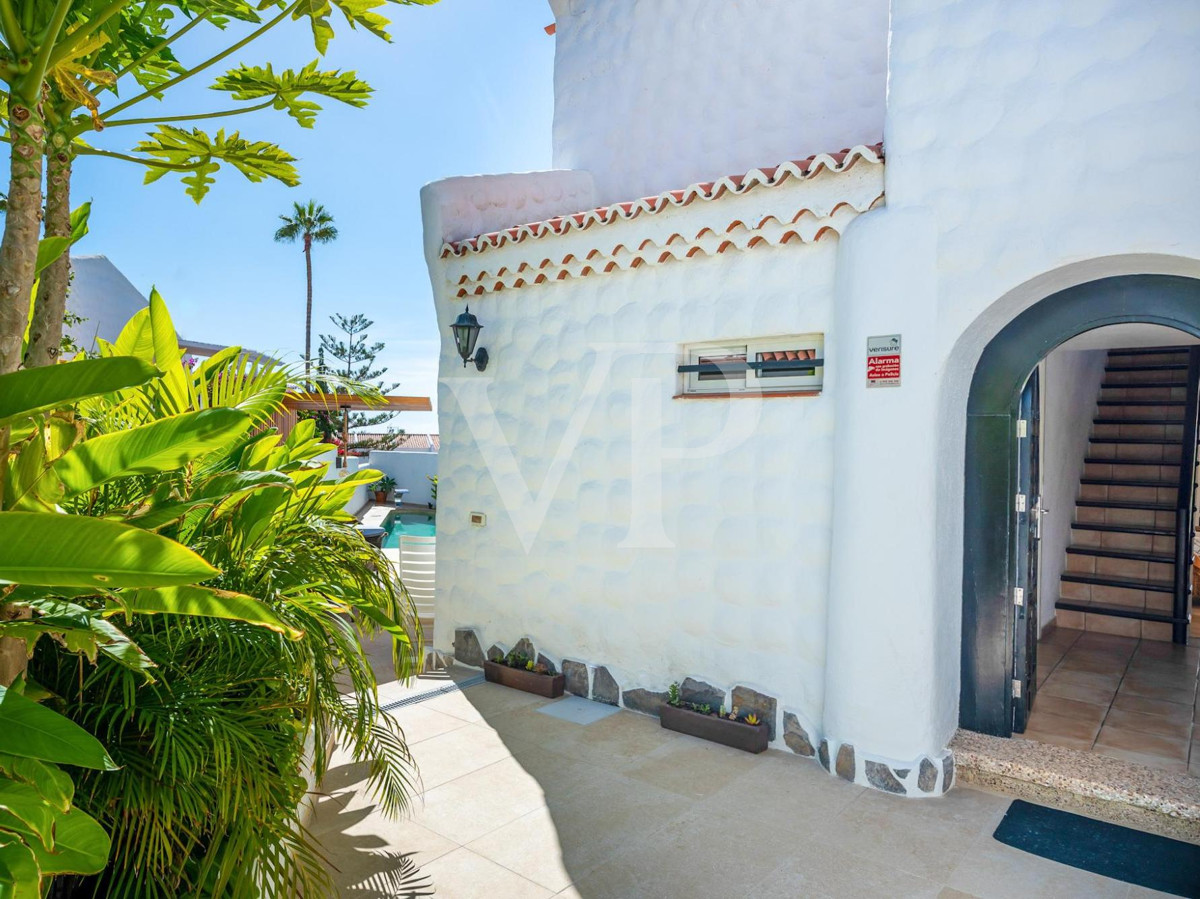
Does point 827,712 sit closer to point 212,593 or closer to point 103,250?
point 212,593

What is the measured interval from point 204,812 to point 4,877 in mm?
671

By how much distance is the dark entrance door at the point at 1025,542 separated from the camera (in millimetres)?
4668

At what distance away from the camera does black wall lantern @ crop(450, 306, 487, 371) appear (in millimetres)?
6539

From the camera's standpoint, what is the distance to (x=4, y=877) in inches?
61.6

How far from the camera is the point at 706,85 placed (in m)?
7.21

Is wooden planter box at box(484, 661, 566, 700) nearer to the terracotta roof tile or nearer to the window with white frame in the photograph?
the window with white frame

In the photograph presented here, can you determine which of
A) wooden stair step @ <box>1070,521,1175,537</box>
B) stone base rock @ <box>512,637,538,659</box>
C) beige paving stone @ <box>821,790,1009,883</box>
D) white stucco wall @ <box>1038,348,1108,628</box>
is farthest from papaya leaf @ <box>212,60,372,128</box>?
wooden stair step @ <box>1070,521,1175,537</box>

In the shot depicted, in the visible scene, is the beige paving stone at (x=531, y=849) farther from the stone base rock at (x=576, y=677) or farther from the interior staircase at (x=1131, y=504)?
the interior staircase at (x=1131, y=504)

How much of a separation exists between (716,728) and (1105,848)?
85.1 inches

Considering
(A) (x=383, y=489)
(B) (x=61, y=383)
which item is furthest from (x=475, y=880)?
(A) (x=383, y=489)

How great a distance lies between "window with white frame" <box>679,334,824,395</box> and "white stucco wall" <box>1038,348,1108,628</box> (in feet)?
9.08

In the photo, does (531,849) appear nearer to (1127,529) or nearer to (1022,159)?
(1022,159)

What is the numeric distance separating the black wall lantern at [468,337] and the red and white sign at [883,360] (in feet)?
11.3

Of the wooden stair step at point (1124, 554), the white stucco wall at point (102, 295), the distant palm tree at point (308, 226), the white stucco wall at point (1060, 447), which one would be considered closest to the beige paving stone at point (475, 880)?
the white stucco wall at point (1060, 447)
